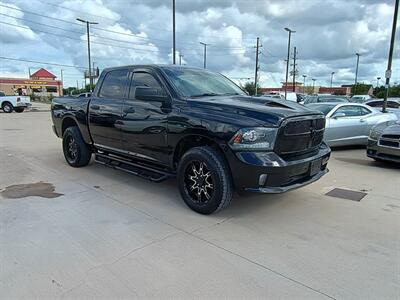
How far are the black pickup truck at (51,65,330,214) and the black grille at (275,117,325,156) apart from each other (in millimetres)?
11

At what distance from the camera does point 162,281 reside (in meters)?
2.62

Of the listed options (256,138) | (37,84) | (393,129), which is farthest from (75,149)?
(37,84)

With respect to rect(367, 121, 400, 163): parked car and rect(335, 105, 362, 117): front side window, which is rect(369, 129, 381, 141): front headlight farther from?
rect(335, 105, 362, 117): front side window

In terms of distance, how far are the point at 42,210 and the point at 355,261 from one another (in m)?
3.60

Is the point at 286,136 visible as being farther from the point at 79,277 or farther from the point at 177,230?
the point at 79,277

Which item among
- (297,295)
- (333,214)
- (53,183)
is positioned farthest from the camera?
(53,183)

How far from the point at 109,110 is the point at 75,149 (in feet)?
5.29

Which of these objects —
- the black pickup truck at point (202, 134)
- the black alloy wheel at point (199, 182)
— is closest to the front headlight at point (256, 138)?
the black pickup truck at point (202, 134)

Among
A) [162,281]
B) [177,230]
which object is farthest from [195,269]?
[177,230]

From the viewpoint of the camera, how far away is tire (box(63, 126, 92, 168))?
6.27 meters

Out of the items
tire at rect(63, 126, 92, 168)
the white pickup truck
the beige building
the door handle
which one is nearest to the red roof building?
the beige building

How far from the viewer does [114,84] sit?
5.41 metres

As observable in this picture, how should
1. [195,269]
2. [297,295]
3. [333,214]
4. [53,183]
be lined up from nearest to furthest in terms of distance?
1. [297,295]
2. [195,269]
3. [333,214]
4. [53,183]

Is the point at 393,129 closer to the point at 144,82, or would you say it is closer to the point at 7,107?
the point at 144,82
